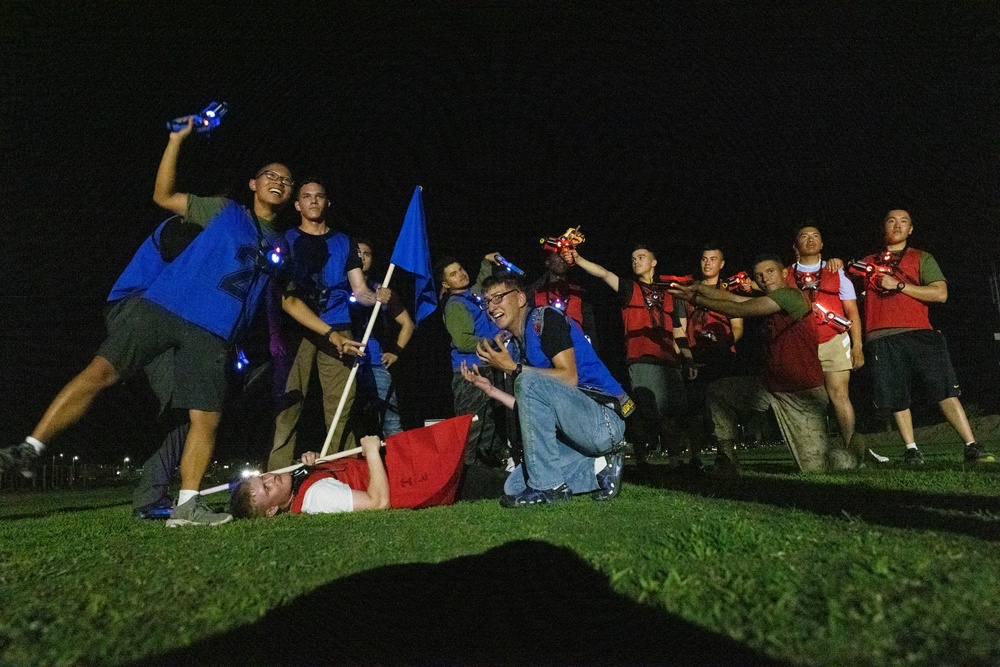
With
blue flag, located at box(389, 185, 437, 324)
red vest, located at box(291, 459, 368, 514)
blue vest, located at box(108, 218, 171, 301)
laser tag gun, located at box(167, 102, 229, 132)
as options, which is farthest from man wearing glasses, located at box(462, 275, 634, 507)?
blue vest, located at box(108, 218, 171, 301)

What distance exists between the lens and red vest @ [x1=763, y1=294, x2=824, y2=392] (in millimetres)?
5797

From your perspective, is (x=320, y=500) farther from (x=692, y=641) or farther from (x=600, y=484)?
(x=692, y=641)

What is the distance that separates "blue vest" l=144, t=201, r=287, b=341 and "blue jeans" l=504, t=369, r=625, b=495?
2073 mm

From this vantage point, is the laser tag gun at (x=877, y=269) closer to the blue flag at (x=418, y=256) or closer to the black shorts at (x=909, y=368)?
the black shorts at (x=909, y=368)

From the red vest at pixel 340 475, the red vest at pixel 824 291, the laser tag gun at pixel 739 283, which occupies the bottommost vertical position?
the red vest at pixel 340 475

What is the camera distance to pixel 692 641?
4.78 feet

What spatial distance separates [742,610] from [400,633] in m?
0.92

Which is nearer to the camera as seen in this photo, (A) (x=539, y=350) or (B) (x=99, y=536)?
(B) (x=99, y=536)

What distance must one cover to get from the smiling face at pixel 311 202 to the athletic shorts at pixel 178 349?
6.82 feet

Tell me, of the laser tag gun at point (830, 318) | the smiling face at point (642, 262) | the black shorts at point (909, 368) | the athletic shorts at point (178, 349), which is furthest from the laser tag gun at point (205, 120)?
the black shorts at point (909, 368)

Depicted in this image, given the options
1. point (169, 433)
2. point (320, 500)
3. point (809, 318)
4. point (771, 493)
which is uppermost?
point (809, 318)

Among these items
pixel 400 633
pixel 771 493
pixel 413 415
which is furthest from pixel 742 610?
pixel 413 415

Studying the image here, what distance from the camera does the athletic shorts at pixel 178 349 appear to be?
3.98 metres

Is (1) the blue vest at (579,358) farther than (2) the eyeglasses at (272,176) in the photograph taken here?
No
